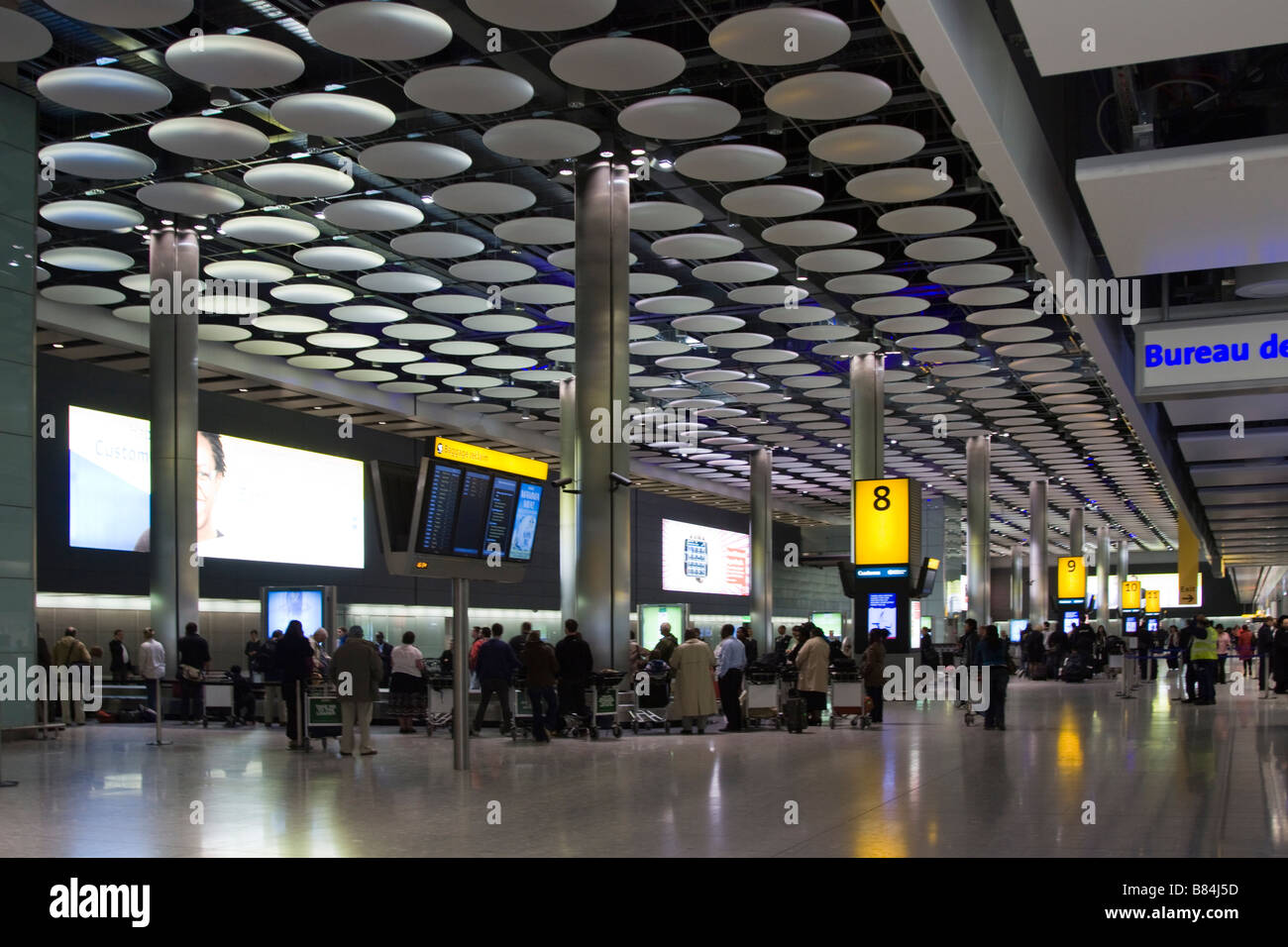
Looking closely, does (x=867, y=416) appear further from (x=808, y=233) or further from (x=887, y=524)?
(x=808, y=233)

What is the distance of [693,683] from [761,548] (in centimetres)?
2482

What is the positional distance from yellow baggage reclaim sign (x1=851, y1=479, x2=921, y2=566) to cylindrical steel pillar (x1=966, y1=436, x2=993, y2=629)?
1469cm

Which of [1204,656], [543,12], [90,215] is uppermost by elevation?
[543,12]

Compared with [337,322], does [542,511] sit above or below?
below

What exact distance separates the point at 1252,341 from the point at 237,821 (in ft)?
26.5

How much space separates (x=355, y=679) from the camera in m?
15.4

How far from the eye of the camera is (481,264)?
22062 mm

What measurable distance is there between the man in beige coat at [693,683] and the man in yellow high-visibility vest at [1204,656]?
10.2 metres

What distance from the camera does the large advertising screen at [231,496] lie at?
25.8 metres

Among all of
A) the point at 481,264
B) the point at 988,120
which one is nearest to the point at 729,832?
the point at 988,120

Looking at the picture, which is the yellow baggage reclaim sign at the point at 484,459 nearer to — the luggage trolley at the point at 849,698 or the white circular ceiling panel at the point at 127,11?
the white circular ceiling panel at the point at 127,11

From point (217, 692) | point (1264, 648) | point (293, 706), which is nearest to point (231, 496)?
point (217, 692)

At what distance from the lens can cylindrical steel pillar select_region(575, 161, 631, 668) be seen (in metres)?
18.1
